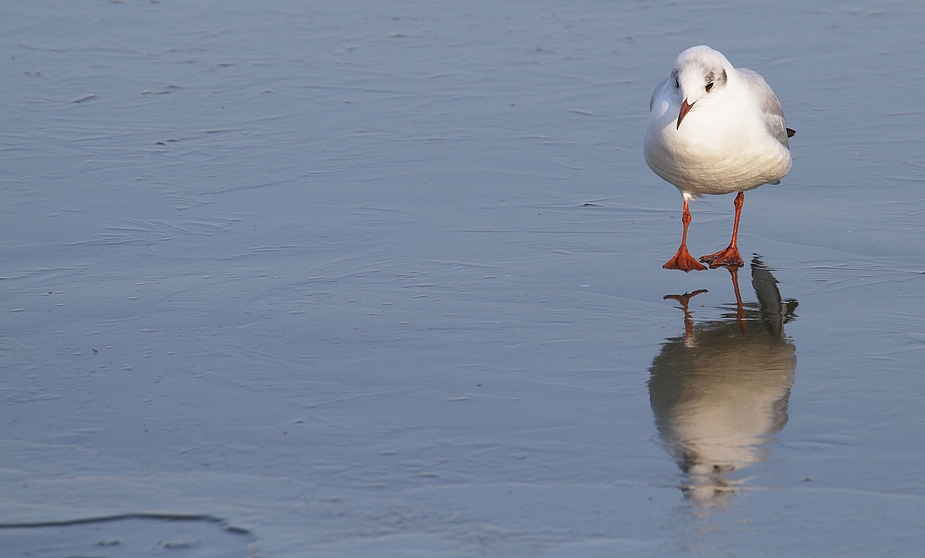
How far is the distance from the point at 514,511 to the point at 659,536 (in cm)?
41

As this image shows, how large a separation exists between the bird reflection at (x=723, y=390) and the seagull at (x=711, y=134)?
2.08 feet

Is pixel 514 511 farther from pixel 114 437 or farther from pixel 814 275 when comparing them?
pixel 814 275

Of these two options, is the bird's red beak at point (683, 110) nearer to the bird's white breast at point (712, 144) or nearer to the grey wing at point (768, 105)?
the bird's white breast at point (712, 144)

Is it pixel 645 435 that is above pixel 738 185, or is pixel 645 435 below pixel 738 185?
below

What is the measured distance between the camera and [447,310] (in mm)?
4844

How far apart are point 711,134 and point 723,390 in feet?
5.27

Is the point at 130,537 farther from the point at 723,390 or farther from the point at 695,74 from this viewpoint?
the point at 695,74

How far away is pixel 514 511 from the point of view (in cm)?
324

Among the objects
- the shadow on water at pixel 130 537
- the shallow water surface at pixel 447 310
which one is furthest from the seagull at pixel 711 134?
the shadow on water at pixel 130 537

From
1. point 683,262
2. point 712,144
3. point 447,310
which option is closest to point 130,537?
point 447,310

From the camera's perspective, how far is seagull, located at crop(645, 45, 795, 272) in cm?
518

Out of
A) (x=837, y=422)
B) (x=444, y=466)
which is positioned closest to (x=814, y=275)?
(x=837, y=422)

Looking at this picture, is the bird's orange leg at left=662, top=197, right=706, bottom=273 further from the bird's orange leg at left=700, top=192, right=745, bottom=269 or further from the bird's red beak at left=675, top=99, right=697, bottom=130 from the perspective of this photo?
the bird's red beak at left=675, top=99, right=697, bottom=130

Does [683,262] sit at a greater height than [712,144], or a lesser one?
lesser
